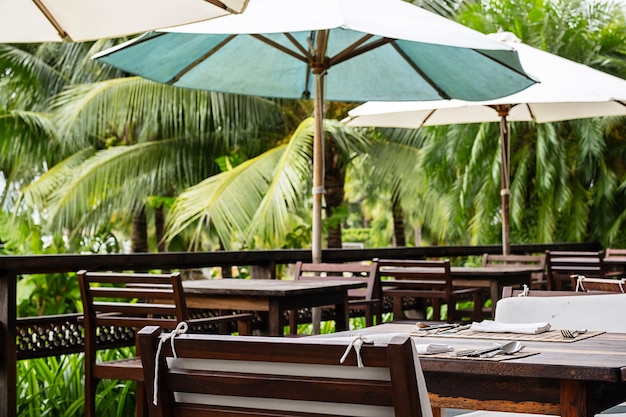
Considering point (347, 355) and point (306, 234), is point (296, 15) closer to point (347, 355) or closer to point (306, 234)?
point (347, 355)

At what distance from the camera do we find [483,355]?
Answer: 2488 millimetres

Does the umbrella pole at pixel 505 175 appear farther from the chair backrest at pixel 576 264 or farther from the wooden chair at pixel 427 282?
the wooden chair at pixel 427 282

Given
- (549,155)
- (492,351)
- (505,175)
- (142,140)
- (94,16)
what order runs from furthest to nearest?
(142,140) < (549,155) < (505,175) < (94,16) < (492,351)

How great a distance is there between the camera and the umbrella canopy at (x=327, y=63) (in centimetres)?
556

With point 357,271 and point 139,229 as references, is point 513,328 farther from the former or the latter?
point 139,229

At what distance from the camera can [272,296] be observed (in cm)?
473

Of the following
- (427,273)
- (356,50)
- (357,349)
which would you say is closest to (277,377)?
(357,349)

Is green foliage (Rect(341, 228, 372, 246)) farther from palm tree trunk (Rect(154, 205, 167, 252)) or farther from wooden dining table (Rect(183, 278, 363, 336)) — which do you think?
wooden dining table (Rect(183, 278, 363, 336))

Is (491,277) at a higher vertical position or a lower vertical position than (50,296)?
higher

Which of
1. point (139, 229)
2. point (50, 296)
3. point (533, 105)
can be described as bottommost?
point (139, 229)

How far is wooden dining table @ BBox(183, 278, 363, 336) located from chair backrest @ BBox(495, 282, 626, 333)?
1.42 m

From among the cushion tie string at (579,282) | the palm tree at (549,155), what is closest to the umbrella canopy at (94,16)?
the cushion tie string at (579,282)

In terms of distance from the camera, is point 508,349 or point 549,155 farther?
point 549,155

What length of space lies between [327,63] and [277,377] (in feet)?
14.6
